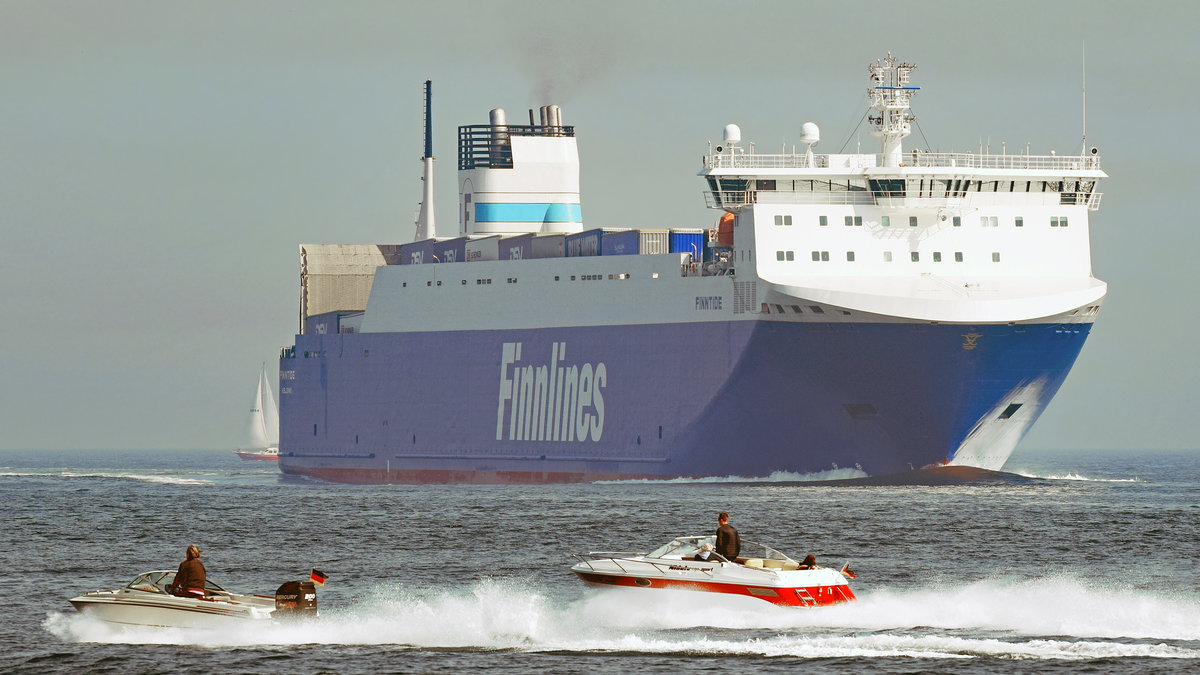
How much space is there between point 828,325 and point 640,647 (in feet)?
101

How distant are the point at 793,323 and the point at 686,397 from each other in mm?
6469

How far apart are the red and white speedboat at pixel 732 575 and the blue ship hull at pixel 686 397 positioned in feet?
91.6

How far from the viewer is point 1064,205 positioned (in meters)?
62.8

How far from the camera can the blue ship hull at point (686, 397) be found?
58.3 meters

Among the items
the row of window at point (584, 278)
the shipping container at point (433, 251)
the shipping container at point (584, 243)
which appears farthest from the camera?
the shipping container at point (433, 251)

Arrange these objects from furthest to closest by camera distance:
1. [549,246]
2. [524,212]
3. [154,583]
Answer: [524,212] → [549,246] → [154,583]

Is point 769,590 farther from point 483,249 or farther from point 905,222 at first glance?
point 483,249

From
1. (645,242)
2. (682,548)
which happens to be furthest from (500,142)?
(682,548)

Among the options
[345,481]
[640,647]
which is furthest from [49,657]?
[345,481]

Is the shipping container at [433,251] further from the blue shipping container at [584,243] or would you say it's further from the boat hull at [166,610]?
the boat hull at [166,610]

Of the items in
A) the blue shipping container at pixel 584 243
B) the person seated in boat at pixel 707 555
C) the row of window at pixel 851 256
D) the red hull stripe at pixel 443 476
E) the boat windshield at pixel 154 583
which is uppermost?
the blue shipping container at pixel 584 243

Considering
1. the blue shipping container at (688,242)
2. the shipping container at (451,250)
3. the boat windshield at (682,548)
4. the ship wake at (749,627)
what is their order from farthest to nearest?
the shipping container at (451,250)
the blue shipping container at (688,242)
the boat windshield at (682,548)
the ship wake at (749,627)

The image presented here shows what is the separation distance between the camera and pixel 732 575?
2997cm

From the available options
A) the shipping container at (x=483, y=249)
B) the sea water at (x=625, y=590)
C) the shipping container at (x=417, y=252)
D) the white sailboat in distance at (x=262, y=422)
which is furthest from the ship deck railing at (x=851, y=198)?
the white sailboat in distance at (x=262, y=422)
